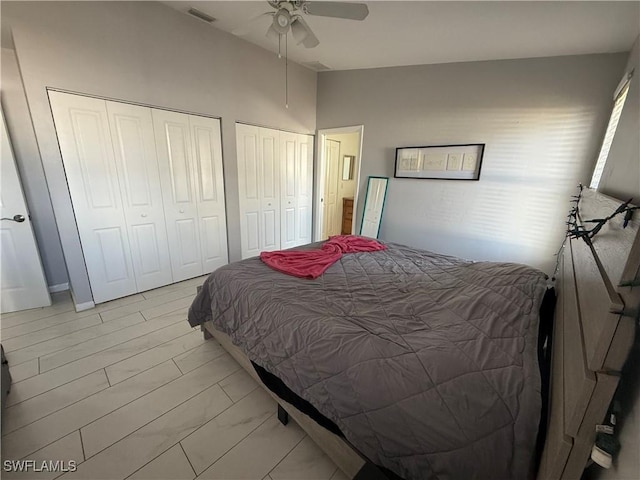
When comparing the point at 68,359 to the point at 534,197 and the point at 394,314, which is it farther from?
the point at 534,197

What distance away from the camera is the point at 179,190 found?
9.78 ft

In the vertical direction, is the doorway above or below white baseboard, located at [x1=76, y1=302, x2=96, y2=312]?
above

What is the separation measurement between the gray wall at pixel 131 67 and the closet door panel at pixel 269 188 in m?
0.30

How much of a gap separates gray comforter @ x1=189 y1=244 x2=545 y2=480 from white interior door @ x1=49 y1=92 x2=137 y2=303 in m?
1.55

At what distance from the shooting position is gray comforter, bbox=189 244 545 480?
2.85 feet

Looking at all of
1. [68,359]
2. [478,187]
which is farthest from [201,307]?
[478,187]

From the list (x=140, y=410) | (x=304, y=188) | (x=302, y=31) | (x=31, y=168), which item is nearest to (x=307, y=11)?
(x=302, y=31)

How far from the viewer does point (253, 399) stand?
5.41 ft

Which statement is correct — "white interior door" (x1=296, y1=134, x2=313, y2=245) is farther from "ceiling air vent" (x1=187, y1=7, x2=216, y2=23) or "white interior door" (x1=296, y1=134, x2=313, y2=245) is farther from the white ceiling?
"ceiling air vent" (x1=187, y1=7, x2=216, y2=23)

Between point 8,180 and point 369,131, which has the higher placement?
point 369,131

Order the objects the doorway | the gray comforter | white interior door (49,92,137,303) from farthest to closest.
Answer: the doorway, white interior door (49,92,137,303), the gray comforter

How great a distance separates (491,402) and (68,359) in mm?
2678

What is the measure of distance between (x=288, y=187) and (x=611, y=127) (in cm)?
358

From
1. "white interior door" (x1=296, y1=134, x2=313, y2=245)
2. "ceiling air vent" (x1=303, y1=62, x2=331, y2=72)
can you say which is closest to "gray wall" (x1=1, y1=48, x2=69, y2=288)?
"white interior door" (x1=296, y1=134, x2=313, y2=245)
